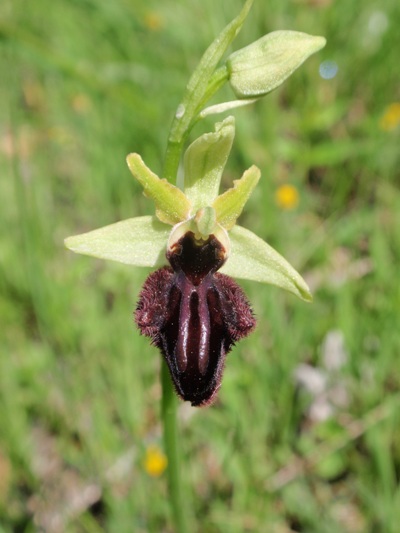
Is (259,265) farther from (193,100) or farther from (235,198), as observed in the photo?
(193,100)

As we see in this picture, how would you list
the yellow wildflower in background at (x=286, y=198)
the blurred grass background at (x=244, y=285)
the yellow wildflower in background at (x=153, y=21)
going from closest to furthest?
the blurred grass background at (x=244, y=285) → the yellow wildflower in background at (x=286, y=198) → the yellow wildflower in background at (x=153, y=21)

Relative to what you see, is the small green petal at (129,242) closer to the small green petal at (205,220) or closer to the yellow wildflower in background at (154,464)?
the small green petal at (205,220)

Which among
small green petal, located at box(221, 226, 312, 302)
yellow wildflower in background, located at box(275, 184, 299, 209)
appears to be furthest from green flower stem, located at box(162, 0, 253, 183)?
yellow wildflower in background, located at box(275, 184, 299, 209)

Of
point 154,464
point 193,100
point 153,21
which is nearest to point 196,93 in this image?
point 193,100

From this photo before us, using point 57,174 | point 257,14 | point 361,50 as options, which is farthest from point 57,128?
point 361,50

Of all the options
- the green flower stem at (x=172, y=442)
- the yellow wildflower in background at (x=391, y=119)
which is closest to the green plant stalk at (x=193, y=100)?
the green flower stem at (x=172, y=442)

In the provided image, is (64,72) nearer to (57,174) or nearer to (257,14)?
(57,174)

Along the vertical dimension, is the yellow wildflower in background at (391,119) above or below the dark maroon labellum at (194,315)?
above

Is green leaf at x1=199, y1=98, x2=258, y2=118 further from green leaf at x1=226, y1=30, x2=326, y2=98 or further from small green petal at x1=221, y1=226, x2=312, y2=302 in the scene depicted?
small green petal at x1=221, y1=226, x2=312, y2=302
